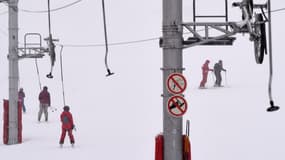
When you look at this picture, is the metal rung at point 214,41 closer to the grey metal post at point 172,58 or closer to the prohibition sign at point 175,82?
the grey metal post at point 172,58

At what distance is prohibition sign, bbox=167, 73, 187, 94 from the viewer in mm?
7707

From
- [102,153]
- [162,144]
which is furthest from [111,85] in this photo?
[162,144]

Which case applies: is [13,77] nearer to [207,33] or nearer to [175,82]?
[175,82]

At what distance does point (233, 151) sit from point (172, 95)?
573cm

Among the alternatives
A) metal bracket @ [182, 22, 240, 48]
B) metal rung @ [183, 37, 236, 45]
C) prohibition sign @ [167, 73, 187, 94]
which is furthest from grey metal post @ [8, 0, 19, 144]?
prohibition sign @ [167, 73, 187, 94]

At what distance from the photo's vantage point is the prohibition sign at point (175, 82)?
25.3 ft

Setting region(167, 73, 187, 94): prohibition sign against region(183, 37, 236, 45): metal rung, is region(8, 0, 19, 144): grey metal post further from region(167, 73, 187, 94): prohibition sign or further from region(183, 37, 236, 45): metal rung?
region(167, 73, 187, 94): prohibition sign

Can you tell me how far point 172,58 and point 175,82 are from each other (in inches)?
14.7

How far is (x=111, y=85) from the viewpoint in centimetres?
3366

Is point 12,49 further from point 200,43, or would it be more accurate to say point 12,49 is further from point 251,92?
point 251,92

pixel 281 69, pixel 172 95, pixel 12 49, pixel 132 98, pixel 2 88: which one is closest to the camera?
pixel 172 95

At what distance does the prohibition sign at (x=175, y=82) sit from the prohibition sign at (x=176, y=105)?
0.41 feet

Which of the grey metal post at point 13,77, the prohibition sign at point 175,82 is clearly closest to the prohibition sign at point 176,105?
the prohibition sign at point 175,82

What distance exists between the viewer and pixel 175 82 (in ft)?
25.3
